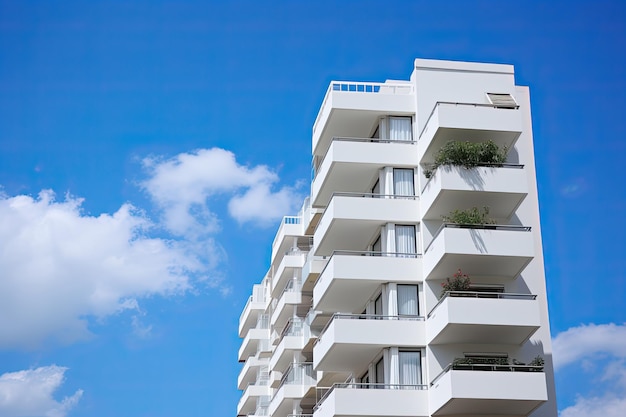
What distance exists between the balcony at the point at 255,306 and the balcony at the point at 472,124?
3687 cm

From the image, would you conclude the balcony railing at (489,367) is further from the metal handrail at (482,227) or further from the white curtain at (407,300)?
the metal handrail at (482,227)

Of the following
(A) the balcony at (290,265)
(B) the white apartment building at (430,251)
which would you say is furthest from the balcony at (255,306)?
(B) the white apartment building at (430,251)

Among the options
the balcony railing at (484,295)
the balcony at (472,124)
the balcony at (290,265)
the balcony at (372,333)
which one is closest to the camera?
the balcony railing at (484,295)

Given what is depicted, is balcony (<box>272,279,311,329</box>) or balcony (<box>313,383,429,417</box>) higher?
balcony (<box>272,279,311,329</box>)

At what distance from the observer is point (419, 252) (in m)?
43.6

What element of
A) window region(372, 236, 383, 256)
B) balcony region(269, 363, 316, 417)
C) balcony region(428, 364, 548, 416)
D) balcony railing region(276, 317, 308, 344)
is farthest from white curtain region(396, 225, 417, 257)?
balcony railing region(276, 317, 308, 344)

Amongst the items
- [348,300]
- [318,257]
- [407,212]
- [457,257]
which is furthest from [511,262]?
[318,257]

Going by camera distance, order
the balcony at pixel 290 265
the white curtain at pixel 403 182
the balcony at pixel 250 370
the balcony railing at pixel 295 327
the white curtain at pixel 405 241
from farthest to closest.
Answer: the balcony at pixel 250 370 < the balcony at pixel 290 265 < the balcony railing at pixel 295 327 < the white curtain at pixel 403 182 < the white curtain at pixel 405 241

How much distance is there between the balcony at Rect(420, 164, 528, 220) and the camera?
4203 centimetres

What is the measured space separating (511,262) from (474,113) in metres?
7.17

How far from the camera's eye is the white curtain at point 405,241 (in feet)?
144

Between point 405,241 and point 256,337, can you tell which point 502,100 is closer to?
point 405,241

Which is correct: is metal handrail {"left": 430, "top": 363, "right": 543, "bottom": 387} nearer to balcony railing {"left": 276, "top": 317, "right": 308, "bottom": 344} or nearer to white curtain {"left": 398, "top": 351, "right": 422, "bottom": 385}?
white curtain {"left": 398, "top": 351, "right": 422, "bottom": 385}

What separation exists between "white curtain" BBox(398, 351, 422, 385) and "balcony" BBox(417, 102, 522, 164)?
32.6ft
